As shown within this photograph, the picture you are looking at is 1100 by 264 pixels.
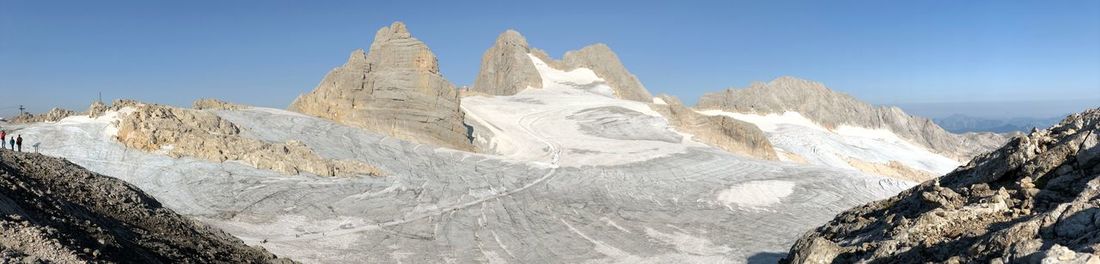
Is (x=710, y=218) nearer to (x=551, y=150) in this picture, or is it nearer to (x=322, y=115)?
(x=551, y=150)

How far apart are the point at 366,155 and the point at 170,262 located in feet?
88.2

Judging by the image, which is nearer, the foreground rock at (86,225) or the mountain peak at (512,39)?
the foreground rock at (86,225)

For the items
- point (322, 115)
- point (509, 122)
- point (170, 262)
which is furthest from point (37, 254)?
point (509, 122)

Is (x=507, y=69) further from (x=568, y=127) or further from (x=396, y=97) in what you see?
(x=396, y=97)

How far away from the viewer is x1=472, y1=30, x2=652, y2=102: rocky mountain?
98.6 metres

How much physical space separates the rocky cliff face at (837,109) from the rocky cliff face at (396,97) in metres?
61.4

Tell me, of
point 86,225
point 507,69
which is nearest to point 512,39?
point 507,69

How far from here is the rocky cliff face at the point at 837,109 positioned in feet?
358

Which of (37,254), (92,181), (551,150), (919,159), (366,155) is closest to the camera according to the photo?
(37,254)

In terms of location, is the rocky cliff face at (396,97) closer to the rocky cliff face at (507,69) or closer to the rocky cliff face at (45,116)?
the rocky cliff face at (45,116)

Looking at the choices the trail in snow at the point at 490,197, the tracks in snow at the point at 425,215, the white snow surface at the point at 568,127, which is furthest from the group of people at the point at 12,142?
the white snow surface at the point at 568,127

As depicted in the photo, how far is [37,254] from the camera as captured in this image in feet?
36.6

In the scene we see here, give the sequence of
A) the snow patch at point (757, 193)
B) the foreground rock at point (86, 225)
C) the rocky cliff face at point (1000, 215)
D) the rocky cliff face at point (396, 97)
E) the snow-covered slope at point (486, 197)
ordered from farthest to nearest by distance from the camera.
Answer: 1. the rocky cliff face at point (396, 97)
2. the snow patch at point (757, 193)
3. the snow-covered slope at point (486, 197)
4. the foreground rock at point (86, 225)
5. the rocky cliff face at point (1000, 215)

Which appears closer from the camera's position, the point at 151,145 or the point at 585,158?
the point at 151,145
